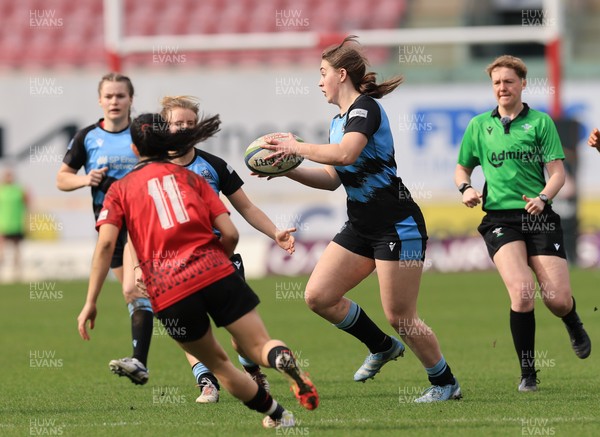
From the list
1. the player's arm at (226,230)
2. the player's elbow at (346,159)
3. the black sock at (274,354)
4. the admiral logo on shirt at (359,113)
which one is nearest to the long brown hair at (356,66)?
the admiral logo on shirt at (359,113)

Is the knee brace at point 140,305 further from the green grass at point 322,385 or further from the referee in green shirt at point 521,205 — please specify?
the referee in green shirt at point 521,205

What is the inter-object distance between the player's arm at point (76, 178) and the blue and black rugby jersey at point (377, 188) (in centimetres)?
177

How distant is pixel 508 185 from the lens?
307 inches

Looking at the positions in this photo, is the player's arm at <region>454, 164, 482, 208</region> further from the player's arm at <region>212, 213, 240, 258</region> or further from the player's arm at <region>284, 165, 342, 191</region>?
the player's arm at <region>212, 213, 240, 258</region>

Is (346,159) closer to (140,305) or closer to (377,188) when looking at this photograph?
(377,188)

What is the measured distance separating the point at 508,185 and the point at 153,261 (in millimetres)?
3030

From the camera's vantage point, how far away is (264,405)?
5918 millimetres

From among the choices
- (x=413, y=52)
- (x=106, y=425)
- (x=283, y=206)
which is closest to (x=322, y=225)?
(x=283, y=206)

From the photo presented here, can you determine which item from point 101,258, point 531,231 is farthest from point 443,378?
point 101,258

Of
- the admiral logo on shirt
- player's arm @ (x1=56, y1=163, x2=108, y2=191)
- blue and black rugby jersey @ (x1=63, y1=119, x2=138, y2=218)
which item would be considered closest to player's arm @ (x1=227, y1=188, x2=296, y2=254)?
the admiral logo on shirt

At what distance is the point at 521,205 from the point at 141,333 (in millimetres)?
2753

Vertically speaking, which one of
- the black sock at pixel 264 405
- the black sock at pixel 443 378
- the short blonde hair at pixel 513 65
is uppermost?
the short blonde hair at pixel 513 65

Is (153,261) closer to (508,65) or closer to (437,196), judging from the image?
(508,65)

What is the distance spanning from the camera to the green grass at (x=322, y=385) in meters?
6.37
